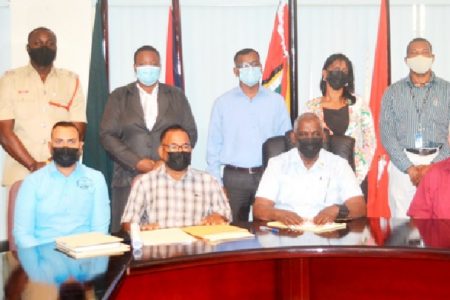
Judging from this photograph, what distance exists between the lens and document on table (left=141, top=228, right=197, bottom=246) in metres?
2.46

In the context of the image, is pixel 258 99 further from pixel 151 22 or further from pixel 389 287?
pixel 389 287

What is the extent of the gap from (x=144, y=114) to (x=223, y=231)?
5.57 ft

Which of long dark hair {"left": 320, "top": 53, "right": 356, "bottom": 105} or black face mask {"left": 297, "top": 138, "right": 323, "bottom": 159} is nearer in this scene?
black face mask {"left": 297, "top": 138, "right": 323, "bottom": 159}

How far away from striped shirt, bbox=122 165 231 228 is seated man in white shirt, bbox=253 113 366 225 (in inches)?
10.1

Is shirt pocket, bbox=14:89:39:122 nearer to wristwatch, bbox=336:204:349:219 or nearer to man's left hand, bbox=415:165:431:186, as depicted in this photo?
wristwatch, bbox=336:204:349:219

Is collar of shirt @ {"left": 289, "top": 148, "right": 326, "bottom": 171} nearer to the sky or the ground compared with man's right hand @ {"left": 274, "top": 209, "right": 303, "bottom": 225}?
nearer to the sky

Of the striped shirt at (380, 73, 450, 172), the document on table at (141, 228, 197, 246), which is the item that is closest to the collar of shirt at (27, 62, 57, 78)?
the document on table at (141, 228, 197, 246)

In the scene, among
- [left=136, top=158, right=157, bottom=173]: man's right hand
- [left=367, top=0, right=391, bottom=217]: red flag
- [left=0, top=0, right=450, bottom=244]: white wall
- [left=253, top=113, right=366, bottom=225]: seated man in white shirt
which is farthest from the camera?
[left=0, top=0, right=450, bottom=244]: white wall

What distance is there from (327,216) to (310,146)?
59 centimetres

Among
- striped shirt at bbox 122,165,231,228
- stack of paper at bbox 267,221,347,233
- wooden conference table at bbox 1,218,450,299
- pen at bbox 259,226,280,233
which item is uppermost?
striped shirt at bbox 122,165,231,228

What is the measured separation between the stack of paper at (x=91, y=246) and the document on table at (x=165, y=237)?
12 centimetres

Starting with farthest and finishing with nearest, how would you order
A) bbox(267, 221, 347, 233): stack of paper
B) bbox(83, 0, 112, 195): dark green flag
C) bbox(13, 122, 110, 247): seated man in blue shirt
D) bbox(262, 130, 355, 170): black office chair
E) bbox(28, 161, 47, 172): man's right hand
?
bbox(83, 0, 112, 195): dark green flag
bbox(28, 161, 47, 172): man's right hand
bbox(262, 130, 355, 170): black office chair
bbox(13, 122, 110, 247): seated man in blue shirt
bbox(267, 221, 347, 233): stack of paper

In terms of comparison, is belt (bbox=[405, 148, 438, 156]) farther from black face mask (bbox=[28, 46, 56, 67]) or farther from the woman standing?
black face mask (bbox=[28, 46, 56, 67])

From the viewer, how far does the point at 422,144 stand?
4.23m
